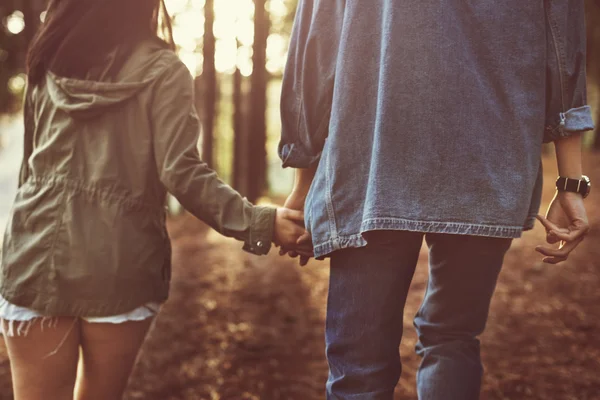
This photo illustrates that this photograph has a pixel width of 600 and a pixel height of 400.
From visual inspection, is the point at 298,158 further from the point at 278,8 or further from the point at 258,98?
the point at 278,8

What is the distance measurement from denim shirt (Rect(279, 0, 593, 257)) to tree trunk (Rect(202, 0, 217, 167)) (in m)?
5.33

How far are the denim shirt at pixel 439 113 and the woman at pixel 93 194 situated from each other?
0.57 m

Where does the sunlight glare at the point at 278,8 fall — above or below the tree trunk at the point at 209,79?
above

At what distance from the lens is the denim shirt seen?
4.97ft

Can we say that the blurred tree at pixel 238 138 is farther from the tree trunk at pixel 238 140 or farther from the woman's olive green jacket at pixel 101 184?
the woman's olive green jacket at pixel 101 184

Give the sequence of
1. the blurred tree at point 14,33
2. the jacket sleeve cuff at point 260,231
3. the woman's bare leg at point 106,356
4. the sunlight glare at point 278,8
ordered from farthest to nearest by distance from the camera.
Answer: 1. the sunlight glare at point 278,8
2. the blurred tree at point 14,33
3. the jacket sleeve cuff at point 260,231
4. the woman's bare leg at point 106,356

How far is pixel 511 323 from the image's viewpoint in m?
4.10

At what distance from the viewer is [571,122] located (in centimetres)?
169

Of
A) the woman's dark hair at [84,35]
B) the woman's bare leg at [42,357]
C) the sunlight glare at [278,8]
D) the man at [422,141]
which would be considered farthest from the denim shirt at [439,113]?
the sunlight glare at [278,8]

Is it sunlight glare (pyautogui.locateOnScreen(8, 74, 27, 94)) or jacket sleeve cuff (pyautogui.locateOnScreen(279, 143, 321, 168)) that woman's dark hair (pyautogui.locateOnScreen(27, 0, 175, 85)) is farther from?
sunlight glare (pyautogui.locateOnScreen(8, 74, 27, 94))

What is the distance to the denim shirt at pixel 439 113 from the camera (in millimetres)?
1515

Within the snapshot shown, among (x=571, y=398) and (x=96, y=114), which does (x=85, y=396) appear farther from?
(x=571, y=398)

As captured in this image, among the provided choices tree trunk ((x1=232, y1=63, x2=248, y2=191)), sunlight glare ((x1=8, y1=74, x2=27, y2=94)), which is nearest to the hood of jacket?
sunlight glare ((x1=8, y1=74, x2=27, y2=94))

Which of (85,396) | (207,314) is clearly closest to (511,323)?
(207,314)
